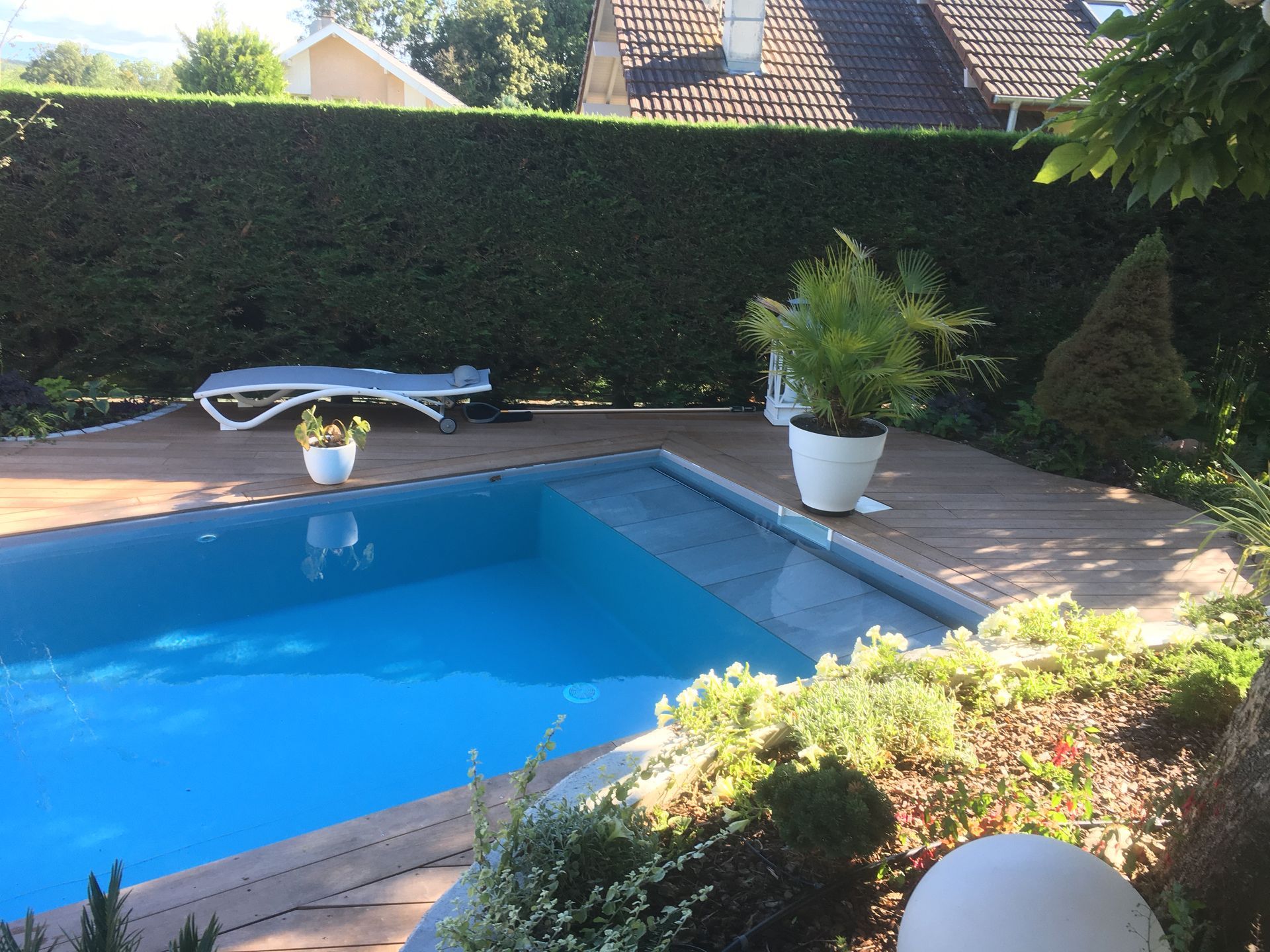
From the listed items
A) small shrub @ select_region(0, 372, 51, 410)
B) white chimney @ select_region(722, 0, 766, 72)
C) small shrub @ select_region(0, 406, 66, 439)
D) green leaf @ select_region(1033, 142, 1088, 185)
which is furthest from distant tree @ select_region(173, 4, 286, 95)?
green leaf @ select_region(1033, 142, 1088, 185)

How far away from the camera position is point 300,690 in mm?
4102

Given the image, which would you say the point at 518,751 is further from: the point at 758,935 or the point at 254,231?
the point at 254,231

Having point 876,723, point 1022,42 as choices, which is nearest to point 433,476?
point 876,723

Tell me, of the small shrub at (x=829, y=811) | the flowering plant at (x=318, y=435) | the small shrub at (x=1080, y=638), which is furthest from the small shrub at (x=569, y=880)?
the flowering plant at (x=318, y=435)

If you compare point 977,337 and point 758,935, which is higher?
point 977,337

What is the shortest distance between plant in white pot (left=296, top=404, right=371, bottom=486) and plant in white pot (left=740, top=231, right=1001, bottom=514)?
8.95ft

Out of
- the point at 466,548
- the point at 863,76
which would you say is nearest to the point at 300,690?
the point at 466,548

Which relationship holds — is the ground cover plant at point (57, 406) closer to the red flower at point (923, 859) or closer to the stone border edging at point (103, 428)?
the stone border edging at point (103, 428)

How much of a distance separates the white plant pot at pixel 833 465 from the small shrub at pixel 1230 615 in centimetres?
185

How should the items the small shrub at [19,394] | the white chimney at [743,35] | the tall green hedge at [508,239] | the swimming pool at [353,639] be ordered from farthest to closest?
the white chimney at [743,35]
the tall green hedge at [508,239]
the small shrub at [19,394]
the swimming pool at [353,639]

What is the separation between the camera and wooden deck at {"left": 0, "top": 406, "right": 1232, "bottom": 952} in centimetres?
239

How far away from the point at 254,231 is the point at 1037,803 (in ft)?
22.1

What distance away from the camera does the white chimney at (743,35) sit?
13.2 metres

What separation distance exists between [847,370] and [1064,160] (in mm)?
2616
